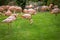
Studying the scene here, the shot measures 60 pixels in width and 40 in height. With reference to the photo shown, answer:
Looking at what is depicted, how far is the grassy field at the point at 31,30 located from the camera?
209 inches

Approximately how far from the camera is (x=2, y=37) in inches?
210

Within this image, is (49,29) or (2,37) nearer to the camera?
(2,37)

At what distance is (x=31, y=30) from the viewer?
5855 millimetres

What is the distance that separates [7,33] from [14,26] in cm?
62

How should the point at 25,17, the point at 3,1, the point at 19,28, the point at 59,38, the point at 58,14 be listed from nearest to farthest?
the point at 59,38, the point at 19,28, the point at 25,17, the point at 58,14, the point at 3,1

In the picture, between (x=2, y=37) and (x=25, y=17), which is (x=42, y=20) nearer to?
(x=25, y=17)

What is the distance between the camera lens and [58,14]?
8055 mm

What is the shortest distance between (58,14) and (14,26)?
2.53 metres

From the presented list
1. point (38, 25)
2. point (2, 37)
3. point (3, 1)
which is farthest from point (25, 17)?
point (3, 1)

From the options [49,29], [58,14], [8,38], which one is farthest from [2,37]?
[58,14]

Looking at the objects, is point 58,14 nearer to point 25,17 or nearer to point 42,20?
point 42,20

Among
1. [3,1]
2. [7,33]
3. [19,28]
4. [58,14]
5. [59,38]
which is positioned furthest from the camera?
[3,1]

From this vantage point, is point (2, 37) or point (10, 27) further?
point (10, 27)

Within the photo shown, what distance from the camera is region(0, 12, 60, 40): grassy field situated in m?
5.32
